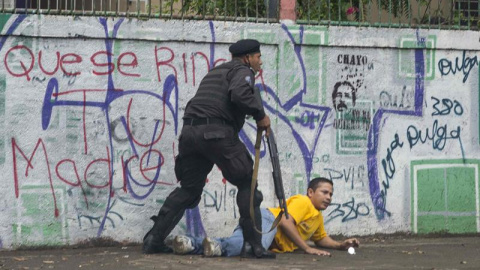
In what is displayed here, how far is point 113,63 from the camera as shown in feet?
28.3

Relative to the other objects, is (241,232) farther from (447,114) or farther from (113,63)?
(447,114)

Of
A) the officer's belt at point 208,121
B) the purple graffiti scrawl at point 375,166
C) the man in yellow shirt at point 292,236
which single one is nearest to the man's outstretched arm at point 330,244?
the man in yellow shirt at point 292,236

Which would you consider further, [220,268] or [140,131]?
[140,131]

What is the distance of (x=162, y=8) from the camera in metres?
9.02

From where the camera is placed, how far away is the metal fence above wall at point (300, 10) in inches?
337

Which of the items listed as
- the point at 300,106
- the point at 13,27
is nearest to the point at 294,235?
the point at 300,106

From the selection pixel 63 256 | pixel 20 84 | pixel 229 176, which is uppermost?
pixel 20 84

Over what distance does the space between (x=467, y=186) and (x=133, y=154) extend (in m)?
3.22

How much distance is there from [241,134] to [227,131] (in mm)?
1395

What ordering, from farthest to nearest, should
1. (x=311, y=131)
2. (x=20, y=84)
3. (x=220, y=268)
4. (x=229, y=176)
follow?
(x=311, y=131), (x=20, y=84), (x=229, y=176), (x=220, y=268)

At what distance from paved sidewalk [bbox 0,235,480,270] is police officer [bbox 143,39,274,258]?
228 millimetres

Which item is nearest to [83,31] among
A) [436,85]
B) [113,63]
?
[113,63]

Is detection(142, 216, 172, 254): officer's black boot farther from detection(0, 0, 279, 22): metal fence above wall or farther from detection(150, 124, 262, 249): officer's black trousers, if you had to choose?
detection(0, 0, 279, 22): metal fence above wall

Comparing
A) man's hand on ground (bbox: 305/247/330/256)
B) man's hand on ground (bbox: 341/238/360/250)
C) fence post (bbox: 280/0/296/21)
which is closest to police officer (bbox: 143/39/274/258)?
man's hand on ground (bbox: 305/247/330/256)
